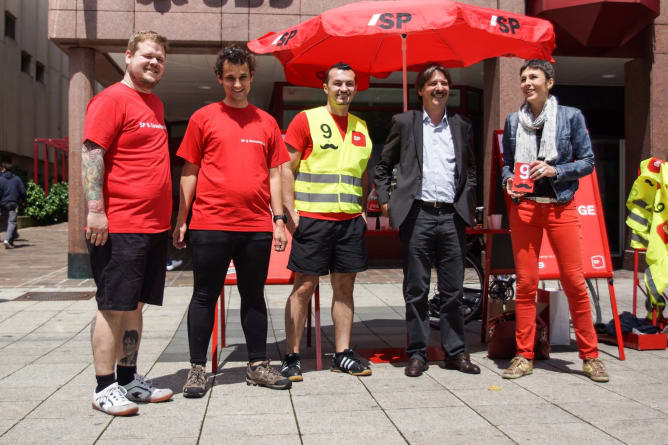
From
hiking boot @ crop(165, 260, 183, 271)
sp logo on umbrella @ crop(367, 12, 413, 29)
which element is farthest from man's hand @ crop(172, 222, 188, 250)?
hiking boot @ crop(165, 260, 183, 271)

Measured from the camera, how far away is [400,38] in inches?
222

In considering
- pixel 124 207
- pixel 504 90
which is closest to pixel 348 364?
pixel 124 207

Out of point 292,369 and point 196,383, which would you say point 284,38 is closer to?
point 292,369

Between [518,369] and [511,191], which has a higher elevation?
[511,191]

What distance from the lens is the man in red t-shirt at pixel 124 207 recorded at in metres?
3.61

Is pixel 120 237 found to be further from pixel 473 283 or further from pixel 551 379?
pixel 473 283

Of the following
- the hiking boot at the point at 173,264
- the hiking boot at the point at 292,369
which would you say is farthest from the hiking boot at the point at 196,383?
the hiking boot at the point at 173,264

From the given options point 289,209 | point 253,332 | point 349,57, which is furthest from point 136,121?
point 349,57

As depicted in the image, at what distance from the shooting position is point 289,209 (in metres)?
4.56

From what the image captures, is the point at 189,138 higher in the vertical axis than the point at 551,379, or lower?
higher

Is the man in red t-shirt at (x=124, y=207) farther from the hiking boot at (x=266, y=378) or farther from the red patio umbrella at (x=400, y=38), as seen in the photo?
the red patio umbrella at (x=400, y=38)

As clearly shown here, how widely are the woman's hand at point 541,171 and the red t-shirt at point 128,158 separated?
2.39 m

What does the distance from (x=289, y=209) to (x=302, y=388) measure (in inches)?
46.9

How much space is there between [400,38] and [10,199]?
14578 mm
